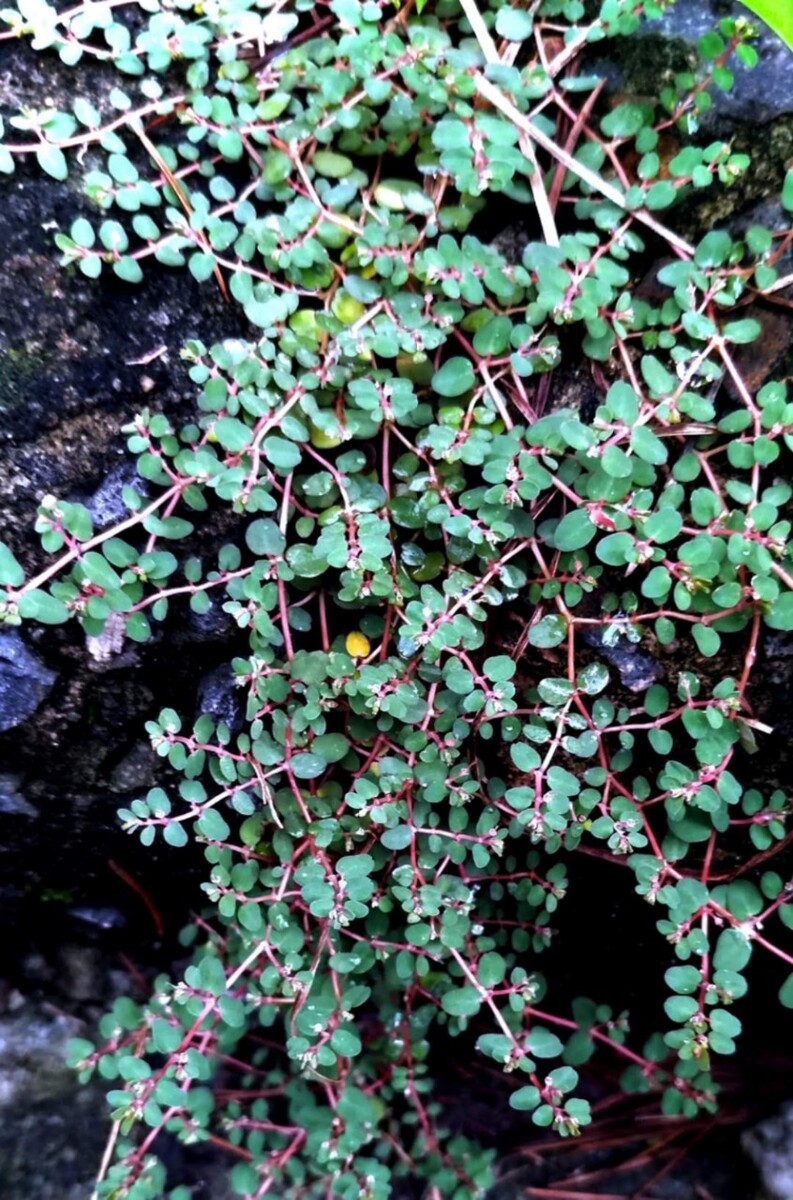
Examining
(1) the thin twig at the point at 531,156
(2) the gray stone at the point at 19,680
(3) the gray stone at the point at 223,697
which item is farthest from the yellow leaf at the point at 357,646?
(1) the thin twig at the point at 531,156

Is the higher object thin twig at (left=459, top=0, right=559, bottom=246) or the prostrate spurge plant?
thin twig at (left=459, top=0, right=559, bottom=246)

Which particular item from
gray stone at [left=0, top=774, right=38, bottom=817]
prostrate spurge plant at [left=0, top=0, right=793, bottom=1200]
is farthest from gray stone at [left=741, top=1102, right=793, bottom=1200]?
gray stone at [left=0, top=774, right=38, bottom=817]

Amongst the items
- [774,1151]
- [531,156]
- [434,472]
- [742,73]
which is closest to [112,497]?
[434,472]

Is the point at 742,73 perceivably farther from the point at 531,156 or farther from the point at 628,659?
the point at 628,659

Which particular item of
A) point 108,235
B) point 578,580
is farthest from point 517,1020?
point 108,235

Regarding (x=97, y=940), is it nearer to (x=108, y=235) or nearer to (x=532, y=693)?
(x=532, y=693)

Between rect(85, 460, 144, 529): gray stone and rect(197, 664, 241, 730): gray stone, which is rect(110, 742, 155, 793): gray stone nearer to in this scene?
rect(197, 664, 241, 730): gray stone
